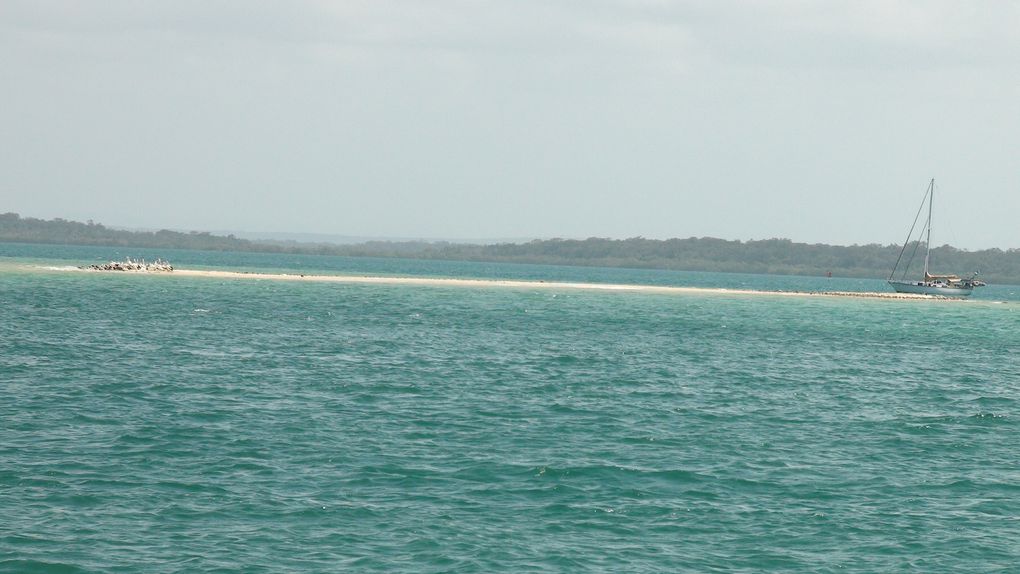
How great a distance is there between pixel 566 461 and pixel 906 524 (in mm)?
8909

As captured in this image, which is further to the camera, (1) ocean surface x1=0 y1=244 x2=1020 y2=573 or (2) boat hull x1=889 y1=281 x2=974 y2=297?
(2) boat hull x1=889 y1=281 x2=974 y2=297

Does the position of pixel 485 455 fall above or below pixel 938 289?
below

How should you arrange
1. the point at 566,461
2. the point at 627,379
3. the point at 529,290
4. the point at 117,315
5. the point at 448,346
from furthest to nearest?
1. the point at 529,290
2. the point at 117,315
3. the point at 448,346
4. the point at 627,379
5. the point at 566,461

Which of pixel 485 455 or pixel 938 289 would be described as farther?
pixel 938 289

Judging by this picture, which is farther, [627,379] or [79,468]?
[627,379]

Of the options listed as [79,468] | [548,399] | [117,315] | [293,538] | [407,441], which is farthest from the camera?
[117,315]

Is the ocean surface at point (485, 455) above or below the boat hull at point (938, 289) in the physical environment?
below

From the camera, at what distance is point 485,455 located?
1196 inches

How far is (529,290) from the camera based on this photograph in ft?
498

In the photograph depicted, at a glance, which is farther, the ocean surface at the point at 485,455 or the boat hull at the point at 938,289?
the boat hull at the point at 938,289

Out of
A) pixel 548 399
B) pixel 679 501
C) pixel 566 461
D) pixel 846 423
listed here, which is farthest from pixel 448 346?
pixel 679 501

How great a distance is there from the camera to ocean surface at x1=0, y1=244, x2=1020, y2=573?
72.7 ft

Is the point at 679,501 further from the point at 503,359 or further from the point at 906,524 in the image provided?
the point at 503,359

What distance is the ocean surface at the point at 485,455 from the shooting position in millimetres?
22156
